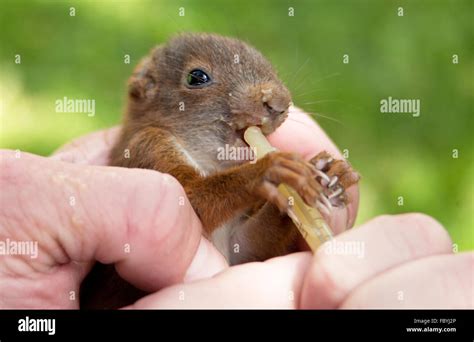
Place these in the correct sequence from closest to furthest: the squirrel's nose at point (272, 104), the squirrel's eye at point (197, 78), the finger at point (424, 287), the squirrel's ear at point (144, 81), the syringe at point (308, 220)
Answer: the finger at point (424, 287)
the syringe at point (308, 220)
the squirrel's nose at point (272, 104)
the squirrel's eye at point (197, 78)
the squirrel's ear at point (144, 81)

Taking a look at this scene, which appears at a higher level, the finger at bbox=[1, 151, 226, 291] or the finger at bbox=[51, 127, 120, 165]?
the finger at bbox=[51, 127, 120, 165]

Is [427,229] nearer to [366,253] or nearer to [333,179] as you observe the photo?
[366,253]

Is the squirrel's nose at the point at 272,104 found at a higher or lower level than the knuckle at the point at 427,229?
higher

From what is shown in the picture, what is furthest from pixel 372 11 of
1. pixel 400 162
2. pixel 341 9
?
pixel 400 162

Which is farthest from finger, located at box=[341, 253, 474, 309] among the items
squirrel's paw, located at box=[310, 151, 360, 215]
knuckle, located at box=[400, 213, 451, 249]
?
squirrel's paw, located at box=[310, 151, 360, 215]

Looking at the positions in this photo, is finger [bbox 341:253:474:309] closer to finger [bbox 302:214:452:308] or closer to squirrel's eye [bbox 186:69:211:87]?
finger [bbox 302:214:452:308]

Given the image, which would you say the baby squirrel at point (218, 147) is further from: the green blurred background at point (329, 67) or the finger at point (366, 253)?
the green blurred background at point (329, 67)

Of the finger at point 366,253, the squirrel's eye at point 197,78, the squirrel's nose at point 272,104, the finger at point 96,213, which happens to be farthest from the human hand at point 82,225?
the squirrel's eye at point 197,78
